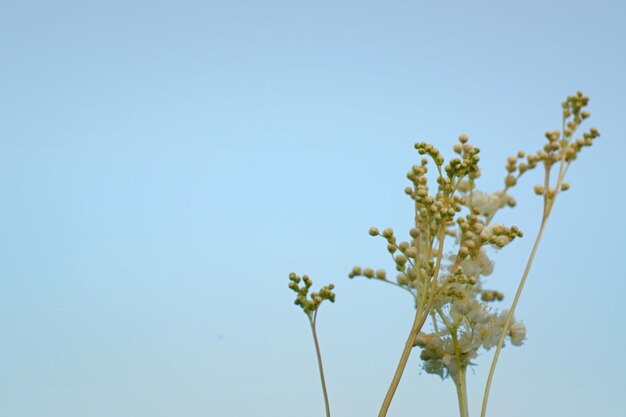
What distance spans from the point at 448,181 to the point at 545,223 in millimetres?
371

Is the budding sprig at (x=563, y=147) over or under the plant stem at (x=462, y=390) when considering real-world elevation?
over

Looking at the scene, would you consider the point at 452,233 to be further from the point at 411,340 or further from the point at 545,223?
the point at 411,340

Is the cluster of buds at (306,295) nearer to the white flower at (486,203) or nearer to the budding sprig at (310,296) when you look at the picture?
the budding sprig at (310,296)

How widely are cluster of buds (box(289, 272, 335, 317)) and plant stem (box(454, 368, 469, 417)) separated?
51cm

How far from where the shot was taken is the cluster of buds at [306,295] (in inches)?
89.0

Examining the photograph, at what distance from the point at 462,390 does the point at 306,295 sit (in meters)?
0.62

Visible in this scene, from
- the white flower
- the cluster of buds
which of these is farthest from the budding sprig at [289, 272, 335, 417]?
the white flower

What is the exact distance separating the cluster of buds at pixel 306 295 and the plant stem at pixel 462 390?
1.67 ft

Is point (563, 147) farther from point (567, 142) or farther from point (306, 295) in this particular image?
point (306, 295)

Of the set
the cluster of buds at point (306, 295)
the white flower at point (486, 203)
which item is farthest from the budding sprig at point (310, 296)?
the white flower at point (486, 203)

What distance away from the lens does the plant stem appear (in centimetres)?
219

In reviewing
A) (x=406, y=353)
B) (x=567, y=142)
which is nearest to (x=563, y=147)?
(x=567, y=142)

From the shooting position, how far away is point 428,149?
7.54 feet

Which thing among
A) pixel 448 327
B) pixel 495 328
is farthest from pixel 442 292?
pixel 495 328
